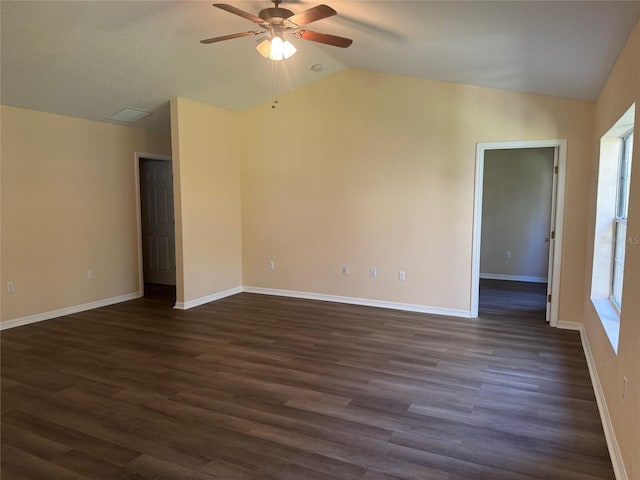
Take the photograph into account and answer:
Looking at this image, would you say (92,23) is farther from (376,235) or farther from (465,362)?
(465,362)

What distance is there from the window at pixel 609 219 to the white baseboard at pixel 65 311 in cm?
570

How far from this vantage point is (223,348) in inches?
154

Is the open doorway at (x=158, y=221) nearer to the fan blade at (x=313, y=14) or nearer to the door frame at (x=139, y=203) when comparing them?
the door frame at (x=139, y=203)

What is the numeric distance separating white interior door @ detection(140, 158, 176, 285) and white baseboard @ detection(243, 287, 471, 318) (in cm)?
162

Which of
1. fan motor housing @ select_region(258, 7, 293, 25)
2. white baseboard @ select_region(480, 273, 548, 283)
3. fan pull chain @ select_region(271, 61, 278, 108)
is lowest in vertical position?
white baseboard @ select_region(480, 273, 548, 283)

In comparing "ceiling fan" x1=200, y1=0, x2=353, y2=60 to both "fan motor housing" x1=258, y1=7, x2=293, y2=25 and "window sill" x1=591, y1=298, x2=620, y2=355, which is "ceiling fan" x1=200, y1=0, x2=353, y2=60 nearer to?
"fan motor housing" x1=258, y1=7, x2=293, y2=25

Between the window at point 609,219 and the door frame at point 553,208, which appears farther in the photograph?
the door frame at point 553,208

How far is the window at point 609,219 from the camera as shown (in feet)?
10.8

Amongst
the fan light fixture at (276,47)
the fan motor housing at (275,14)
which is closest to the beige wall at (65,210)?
the fan light fixture at (276,47)

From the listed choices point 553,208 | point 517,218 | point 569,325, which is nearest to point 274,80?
point 553,208

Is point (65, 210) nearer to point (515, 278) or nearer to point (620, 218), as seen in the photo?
point (620, 218)

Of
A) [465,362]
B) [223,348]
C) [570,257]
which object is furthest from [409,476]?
[570,257]

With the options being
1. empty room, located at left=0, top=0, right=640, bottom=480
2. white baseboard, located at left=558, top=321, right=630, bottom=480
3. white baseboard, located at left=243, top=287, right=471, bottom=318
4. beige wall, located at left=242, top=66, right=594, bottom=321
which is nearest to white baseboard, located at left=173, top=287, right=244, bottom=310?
empty room, located at left=0, top=0, right=640, bottom=480

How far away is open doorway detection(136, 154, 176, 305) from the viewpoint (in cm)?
675
